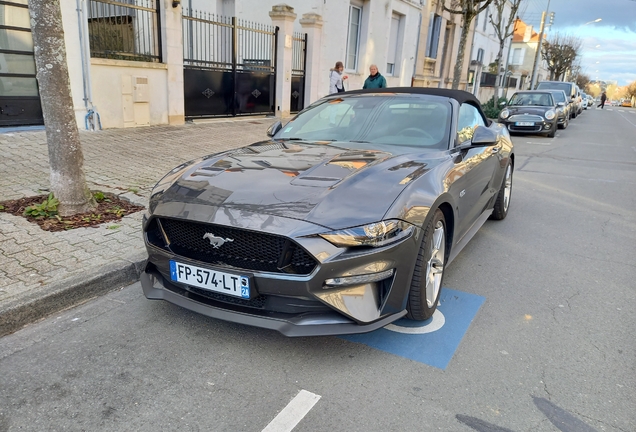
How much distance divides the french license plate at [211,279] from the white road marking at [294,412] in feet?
1.98

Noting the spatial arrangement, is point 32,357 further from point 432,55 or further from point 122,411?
point 432,55

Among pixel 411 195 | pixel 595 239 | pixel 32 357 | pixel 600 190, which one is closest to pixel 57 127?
pixel 32 357

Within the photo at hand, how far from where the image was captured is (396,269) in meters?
2.64

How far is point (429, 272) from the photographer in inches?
121

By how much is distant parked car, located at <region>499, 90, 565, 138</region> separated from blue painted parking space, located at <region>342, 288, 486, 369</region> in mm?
13470

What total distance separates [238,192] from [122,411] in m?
1.30

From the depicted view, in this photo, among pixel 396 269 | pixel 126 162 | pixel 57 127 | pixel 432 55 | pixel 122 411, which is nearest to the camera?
pixel 122 411

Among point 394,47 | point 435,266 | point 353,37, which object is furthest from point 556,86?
point 435,266

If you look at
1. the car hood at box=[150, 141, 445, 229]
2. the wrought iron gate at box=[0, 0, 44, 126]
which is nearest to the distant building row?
the wrought iron gate at box=[0, 0, 44, 126]

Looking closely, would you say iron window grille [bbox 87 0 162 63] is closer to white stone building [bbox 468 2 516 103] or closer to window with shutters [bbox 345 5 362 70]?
window with shutters [bbox 345 5 362 70]

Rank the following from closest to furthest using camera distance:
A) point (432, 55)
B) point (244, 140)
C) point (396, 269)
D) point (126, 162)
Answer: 1. point (396, 269)
2. point (126, 162)
3. point (244, 140)
4. point (432, 55)

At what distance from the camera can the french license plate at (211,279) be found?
2547mm

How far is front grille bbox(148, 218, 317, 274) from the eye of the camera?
2496mm

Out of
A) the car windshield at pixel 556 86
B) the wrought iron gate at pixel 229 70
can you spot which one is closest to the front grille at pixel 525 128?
the wrought iron gate at pixel 229 70
